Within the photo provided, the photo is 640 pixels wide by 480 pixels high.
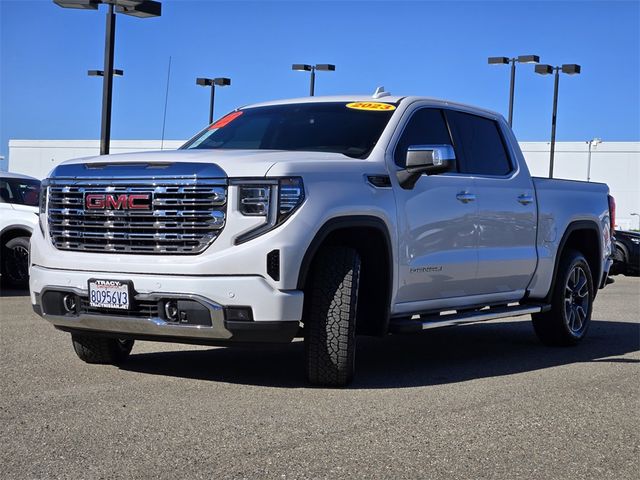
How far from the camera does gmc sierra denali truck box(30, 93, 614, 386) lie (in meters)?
6.34

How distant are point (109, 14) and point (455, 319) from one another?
12.1 m

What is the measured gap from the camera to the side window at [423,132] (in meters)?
7.54

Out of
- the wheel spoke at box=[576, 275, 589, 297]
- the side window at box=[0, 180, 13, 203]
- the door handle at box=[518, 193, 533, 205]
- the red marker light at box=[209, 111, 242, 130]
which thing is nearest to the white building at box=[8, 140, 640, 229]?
the side window at box=[0, 180, 13, 203]

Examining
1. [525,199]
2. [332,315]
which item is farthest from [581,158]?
[332,315]

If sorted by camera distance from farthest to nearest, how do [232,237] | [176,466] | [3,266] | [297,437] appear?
[3,266] < [232,237] < [297,437] < [176,466]

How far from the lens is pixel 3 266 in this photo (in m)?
14.6

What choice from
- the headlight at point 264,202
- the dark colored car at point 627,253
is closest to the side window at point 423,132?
the headlight at point 264,202

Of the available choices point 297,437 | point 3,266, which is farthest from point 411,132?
point 3,266

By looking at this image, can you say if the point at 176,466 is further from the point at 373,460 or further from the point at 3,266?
the point at 3,266

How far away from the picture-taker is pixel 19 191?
15047 mm

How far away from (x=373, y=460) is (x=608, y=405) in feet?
7.33

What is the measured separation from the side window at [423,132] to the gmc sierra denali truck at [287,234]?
2 cm

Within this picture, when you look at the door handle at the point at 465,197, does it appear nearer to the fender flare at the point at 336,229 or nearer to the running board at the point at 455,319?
the running board at the point at 455,319

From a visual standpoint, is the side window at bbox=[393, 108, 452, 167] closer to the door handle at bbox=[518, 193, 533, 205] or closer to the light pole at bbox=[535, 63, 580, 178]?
the door handle at bbox=[518, 193, 533, 205]
